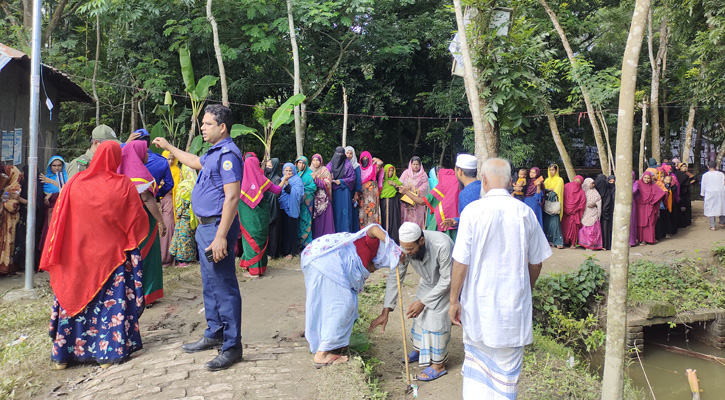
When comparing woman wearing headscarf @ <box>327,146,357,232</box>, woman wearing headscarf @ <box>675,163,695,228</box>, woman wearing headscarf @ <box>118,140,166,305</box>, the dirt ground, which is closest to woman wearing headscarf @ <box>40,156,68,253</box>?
the dirt ground

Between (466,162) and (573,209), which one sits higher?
(466,162)

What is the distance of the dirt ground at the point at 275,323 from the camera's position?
3514mm

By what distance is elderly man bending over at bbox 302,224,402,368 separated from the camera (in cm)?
352

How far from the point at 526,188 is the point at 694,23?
372cm

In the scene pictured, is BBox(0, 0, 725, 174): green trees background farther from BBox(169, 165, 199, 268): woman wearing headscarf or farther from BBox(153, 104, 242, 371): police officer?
BBox(153, 104, 242, 371): police officer

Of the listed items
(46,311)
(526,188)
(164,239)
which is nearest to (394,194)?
(526,188)

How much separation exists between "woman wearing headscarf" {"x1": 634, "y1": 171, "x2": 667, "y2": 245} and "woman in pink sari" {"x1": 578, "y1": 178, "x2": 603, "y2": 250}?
3.40 ft

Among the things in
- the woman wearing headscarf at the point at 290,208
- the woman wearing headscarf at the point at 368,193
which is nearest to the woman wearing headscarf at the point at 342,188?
the woman wearing headscarf at the point at 368,193

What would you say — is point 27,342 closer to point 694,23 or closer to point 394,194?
point 394,194

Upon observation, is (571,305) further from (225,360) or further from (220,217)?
(220,217)

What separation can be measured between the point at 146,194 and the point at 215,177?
1.26 meters

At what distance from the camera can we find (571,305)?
6.37 meters

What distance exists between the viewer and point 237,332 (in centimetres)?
337

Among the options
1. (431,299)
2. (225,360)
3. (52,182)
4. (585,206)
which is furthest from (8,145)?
(585,206)
